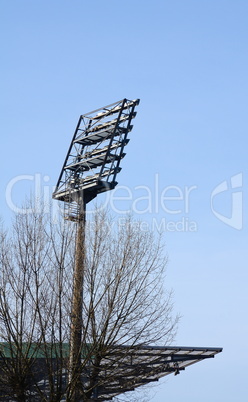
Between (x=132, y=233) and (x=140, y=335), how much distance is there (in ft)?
12.2

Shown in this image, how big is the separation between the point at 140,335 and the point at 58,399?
357 cm

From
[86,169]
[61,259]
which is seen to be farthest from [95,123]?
[61,259]

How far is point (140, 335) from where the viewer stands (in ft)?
73.4

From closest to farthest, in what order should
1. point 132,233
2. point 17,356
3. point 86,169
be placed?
point 17,356 < point 132,233 < point 86,169

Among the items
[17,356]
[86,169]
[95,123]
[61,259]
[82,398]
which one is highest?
[95,123]

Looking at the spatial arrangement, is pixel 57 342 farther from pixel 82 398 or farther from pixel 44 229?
pixel 44 229

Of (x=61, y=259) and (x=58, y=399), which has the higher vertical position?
(x=61, y=259)

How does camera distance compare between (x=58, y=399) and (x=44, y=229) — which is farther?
(x=44, y=229)

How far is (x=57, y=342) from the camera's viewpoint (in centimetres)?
2095

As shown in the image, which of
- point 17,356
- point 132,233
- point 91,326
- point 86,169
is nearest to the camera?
point 17,356

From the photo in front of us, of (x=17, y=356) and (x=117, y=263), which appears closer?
(x=17, y=356)

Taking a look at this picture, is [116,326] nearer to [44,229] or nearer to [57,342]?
[57,342]

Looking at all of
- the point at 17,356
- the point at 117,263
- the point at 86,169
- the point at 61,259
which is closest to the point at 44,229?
the point at 61,259

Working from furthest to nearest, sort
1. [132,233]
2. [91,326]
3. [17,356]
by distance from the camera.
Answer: [132,233] < [91,326] < [17,356]
